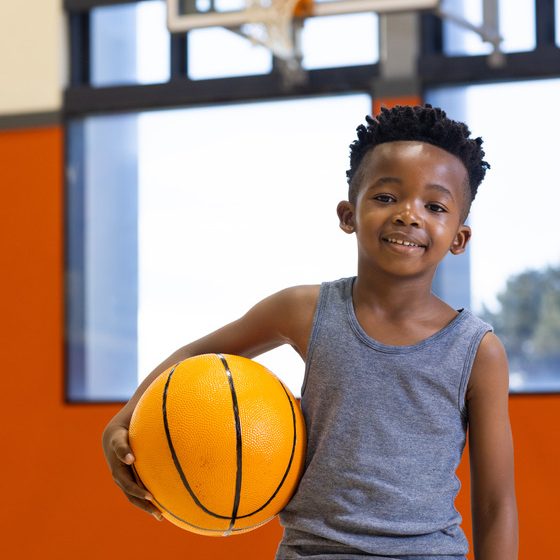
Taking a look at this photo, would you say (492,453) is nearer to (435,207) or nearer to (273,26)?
(435,207)

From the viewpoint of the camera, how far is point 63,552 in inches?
152

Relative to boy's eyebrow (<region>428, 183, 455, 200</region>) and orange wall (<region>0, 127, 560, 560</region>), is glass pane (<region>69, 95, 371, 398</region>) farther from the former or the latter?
boy's eyebrow (<region>428, 183, 455, 200</region>)

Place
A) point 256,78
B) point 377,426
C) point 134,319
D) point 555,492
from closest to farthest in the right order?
point 377,426 → point 555,492 → point 256,78 → point 134,319

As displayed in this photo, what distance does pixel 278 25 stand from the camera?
3316mm

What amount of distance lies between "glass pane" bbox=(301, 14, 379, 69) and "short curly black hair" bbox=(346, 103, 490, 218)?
7.23ft

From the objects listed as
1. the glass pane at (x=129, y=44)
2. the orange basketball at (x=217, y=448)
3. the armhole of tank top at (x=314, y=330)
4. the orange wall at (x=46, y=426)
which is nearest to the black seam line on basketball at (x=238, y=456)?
the orange basketball at (x=217, y=448)

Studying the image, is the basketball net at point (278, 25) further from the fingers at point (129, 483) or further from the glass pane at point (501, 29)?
the fingers at point (129, 483)

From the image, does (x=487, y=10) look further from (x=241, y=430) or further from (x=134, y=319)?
(x=241, y=430)

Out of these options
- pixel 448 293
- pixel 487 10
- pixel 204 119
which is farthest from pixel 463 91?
pixel 204 119

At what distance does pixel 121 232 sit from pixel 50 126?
0.54 meters

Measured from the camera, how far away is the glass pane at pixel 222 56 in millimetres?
3863

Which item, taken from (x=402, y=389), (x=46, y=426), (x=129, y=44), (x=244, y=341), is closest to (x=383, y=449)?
(x=402, y=389)

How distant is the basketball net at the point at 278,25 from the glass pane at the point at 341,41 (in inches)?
10.7

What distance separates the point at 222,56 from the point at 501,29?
1.15 m
